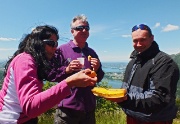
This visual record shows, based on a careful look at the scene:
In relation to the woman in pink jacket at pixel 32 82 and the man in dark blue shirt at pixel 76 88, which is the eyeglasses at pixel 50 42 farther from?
the man in dark blue shirt at pixel 76 88

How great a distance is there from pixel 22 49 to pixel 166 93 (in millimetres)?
1990

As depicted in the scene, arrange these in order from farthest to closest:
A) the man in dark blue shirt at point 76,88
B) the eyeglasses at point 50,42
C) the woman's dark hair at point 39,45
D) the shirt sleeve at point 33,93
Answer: the man in dark blue shirt at point 76,88 → the eyeglasses at point 50,42 → the woman's dark hair at point 39,45 → the shirt sleeve at point 33,93

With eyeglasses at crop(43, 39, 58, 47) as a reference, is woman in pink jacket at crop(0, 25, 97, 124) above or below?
below

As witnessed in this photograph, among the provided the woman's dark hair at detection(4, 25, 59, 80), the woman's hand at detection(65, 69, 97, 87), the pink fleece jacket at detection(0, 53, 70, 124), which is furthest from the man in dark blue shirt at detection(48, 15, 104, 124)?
the woman's hand at detection(65, 69, 97, 87)

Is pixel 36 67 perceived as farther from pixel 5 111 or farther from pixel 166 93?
pixel 166 93

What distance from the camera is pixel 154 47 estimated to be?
399 centimetres

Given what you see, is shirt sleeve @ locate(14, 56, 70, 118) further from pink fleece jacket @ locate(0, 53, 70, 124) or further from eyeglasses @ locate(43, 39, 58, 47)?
Result: eyeglasses @ locate(43, 39, 58, 47)

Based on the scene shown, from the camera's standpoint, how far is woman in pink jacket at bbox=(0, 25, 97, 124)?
2105 mm

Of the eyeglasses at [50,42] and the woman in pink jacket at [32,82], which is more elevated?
the eyeglasses at [50,42]

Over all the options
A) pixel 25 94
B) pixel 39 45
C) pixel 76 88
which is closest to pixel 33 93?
pixel 25 94

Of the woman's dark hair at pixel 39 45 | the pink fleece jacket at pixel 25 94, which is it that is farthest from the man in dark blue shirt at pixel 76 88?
the pink fleece jacket at pixel 25 94

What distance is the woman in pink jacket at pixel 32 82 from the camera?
2.11 m

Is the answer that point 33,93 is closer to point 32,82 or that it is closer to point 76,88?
point 32,82

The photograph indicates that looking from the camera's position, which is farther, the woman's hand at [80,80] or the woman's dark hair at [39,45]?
the woman's dark hair at [39,45]
